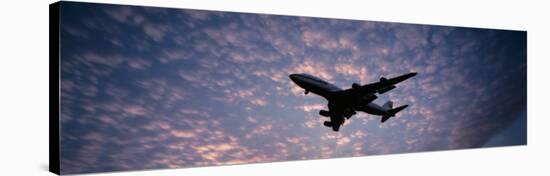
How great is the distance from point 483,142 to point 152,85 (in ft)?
42.4

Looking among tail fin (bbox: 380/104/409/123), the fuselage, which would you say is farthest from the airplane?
tail fin (bbox: 380/104/409/123)

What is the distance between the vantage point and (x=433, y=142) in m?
21.4

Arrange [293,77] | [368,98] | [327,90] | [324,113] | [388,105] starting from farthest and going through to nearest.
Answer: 1. [388,105]
2. [368,98]
3. [324,113]
4. [327,90]
5. [293,77]

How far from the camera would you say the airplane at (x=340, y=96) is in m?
18.5

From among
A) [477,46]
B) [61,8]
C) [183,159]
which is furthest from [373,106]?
[61,8]

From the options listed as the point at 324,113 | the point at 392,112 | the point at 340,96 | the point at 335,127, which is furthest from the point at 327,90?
the point at 392,112

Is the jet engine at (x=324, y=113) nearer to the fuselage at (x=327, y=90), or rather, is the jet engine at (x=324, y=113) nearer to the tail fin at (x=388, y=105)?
the fuselage at (x=327, y=90)

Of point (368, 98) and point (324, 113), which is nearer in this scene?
point (324, 113)

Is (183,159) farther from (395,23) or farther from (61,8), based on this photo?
(395,23)

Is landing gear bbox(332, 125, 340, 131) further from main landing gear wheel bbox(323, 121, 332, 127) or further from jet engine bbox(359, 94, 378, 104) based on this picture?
jet engine bbox(359, 94, 378, 104)

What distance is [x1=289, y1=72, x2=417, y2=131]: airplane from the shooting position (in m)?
18.5

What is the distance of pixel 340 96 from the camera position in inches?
757

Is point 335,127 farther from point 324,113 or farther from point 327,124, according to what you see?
point 324,113

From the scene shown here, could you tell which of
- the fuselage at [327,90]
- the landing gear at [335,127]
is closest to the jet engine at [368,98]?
the fuselage at [327,90]
